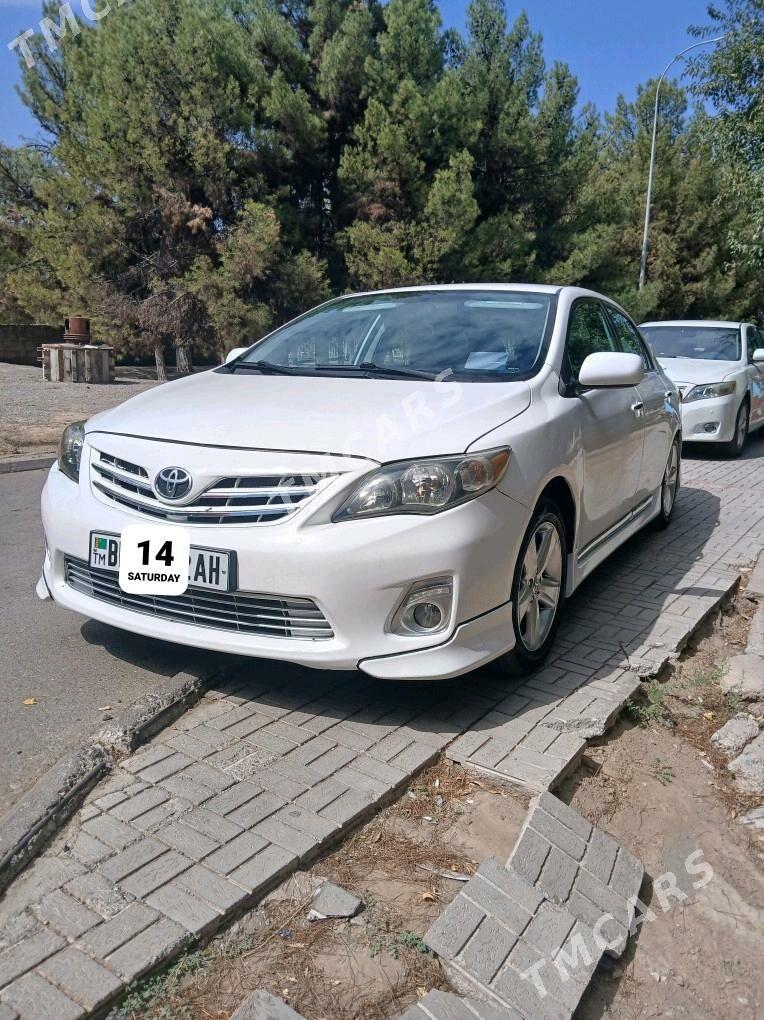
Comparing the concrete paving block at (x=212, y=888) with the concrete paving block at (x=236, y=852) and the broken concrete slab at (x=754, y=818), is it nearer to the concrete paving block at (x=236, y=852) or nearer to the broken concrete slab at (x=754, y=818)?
the concrete paving block at (x=236, y=852)

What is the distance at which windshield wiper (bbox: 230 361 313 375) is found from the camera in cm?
401

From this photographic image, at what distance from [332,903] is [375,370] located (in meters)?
2.35

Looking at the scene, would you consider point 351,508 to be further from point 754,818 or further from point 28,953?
point 754,818

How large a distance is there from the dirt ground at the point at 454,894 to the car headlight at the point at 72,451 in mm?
1866

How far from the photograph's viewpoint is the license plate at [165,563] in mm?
2842

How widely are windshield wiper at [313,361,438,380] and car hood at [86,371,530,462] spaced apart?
9 cm

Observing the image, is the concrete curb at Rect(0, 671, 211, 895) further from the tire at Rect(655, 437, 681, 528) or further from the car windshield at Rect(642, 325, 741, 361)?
the car windshield at Rect(642, 325, 741, 361)

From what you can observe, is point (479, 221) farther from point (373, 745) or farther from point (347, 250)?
point (373, 745)

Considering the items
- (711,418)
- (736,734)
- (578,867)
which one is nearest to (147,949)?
(578,867)

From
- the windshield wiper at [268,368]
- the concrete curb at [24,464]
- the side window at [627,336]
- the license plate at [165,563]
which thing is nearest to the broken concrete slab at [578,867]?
the license plate at [165,563]

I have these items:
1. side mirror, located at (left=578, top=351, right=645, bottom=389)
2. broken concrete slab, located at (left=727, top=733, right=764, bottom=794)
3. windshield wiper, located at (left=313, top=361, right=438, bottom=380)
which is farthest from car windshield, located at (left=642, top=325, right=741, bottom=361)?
broken concrete slab, located at (left=727, top=733, right=764, bottom=794)

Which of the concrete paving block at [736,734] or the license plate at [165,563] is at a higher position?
the license plate at [165,563]

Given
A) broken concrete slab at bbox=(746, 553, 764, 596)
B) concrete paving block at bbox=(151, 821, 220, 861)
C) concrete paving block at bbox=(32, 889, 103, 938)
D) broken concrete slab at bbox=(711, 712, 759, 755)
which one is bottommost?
broken concrete slab at bbox=(711, 712, 759, 755)

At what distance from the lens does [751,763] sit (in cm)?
304
